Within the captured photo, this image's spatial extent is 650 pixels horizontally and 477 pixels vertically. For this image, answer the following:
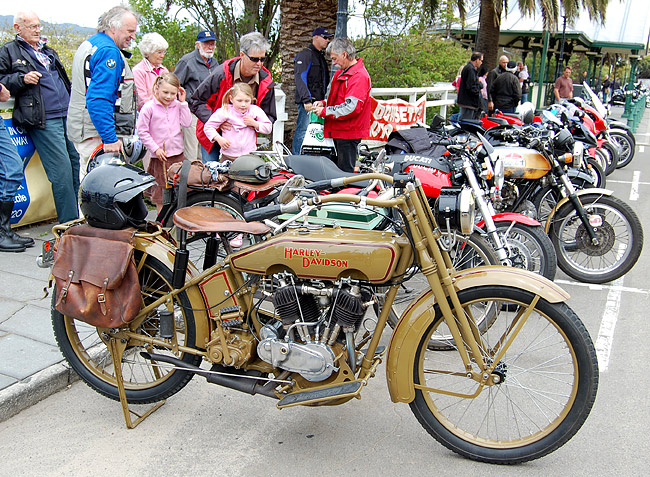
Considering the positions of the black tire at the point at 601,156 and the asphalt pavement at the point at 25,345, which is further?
the black tire at the point at 601,156

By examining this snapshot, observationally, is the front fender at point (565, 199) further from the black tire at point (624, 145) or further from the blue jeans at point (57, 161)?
the black tire at point (624, 145)

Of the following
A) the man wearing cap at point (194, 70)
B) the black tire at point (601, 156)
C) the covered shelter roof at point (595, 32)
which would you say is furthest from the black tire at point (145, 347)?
the covered shelter roof at point (595, 32)

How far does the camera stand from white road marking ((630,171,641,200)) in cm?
972

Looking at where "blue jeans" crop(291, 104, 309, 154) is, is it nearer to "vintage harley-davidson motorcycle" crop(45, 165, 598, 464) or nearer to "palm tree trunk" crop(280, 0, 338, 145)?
"palm tree trunk" crop(280, 0, 338, 145)

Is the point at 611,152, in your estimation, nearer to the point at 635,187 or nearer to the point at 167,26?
the point at 635,187

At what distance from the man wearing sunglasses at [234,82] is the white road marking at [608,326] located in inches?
142

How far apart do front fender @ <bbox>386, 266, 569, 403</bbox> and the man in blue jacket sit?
3.29 meters

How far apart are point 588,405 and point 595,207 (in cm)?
319

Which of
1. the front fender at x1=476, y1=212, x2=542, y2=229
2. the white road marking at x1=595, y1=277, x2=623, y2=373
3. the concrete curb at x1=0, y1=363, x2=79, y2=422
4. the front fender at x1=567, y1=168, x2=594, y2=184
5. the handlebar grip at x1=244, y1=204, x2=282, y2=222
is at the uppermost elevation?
the handlebar grip at x1=244, y1=204, x2=282, y2=222

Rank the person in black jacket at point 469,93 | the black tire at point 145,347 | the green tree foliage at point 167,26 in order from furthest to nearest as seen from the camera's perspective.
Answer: the person in black jacket at point 469,93 → the green tree foliage at point 167,26 → the black tire at point 145,347

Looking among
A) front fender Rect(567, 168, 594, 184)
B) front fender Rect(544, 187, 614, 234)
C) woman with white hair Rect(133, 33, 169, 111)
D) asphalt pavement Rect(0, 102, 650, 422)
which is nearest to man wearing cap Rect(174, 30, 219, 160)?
woman with white hair Rect(133, 33, 169, 111)

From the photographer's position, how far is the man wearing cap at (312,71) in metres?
7.69

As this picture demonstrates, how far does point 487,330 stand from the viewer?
3.05 meters

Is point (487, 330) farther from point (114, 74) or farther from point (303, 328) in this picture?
point (114, 74)
